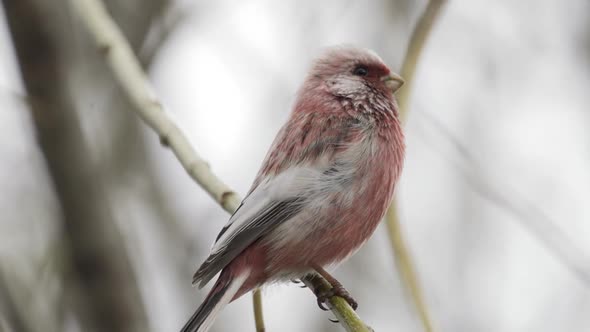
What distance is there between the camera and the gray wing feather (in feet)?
15.4

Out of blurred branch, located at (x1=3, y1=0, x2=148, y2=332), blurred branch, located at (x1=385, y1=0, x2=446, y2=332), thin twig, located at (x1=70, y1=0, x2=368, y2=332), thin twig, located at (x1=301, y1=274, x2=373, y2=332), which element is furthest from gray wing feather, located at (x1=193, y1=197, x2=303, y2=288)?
blurred branch, located at (x1=3, y1=0, x2=148, y2=332)

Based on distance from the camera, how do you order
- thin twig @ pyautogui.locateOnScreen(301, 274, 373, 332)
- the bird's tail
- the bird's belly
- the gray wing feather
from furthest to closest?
the bird's belly, the gray wing feather, the bird's tail, thin twig @ pyautogui.locateOnScreen(301, 274, 373, 332)

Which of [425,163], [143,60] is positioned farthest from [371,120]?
[425,163]

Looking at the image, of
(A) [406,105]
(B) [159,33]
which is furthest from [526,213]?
(B) [159,33]

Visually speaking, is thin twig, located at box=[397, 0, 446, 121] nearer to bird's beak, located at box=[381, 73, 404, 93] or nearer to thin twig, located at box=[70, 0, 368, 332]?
bird's beak, located at box=[381, 73, 404, 93]

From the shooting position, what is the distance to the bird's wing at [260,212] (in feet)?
15.4

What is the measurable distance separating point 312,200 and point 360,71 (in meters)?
1.36

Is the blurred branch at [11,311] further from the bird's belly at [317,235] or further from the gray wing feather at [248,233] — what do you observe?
the bird's belly at [317,235]

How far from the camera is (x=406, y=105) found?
17.4 ft

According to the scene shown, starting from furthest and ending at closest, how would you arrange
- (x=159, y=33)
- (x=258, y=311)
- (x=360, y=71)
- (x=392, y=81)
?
(x=159, y=33) < (x=360, y=71) < (x=392, y=81) < (x=258, y=311)

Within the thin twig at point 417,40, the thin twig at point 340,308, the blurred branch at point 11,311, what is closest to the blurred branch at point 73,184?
the blurred branch at point 11,311

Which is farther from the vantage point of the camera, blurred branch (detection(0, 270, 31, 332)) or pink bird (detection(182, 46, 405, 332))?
pink bird (detection(182, 46, 405, 332))

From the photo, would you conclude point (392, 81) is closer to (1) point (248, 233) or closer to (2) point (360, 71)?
(2) point (360, 71)

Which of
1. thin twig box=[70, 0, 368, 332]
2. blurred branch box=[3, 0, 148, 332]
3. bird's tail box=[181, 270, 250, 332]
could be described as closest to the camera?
bird's tail box=[181, 270, 250, 332]
